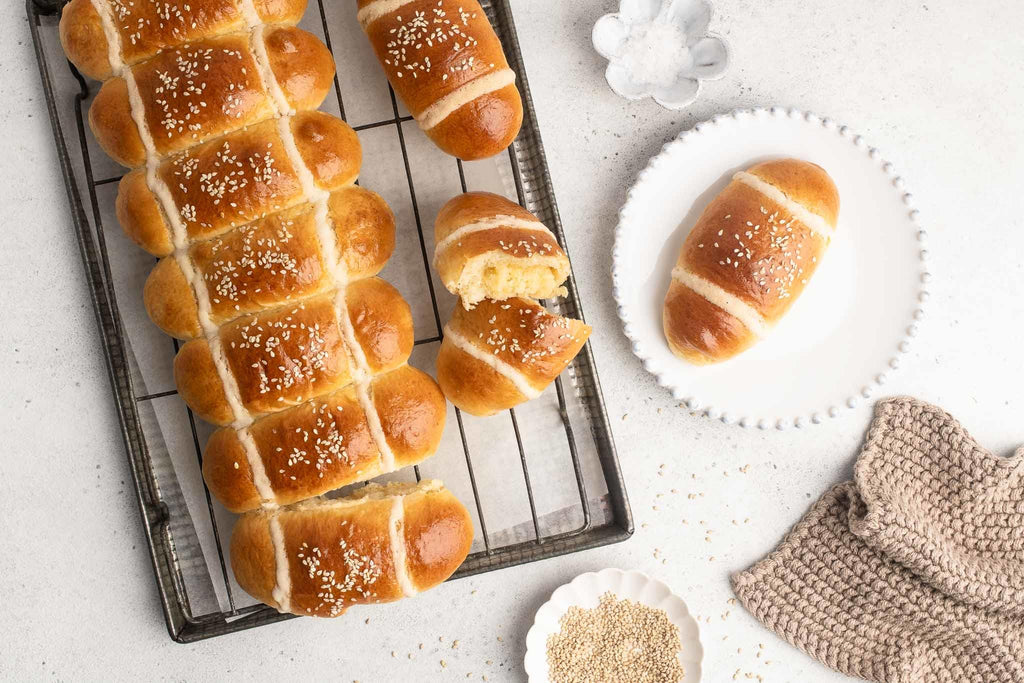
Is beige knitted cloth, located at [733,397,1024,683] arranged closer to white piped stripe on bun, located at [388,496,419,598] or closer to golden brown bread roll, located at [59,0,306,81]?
white piped stripe on bun, located at [388,496,419,598]

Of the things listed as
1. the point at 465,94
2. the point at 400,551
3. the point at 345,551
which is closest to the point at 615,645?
the point at 400,551

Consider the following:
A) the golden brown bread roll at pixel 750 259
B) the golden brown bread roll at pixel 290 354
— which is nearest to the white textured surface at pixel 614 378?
the golden brown bread roll at pixel 750 259

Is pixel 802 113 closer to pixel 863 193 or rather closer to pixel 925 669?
pixel 863 193

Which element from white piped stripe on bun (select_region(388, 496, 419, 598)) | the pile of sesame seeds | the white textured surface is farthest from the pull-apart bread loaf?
the pile of sesame seeds

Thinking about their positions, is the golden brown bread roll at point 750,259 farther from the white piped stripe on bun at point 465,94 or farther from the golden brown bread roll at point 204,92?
the golden brown bread roll at point 204,92

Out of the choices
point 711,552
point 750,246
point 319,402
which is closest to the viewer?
point 319,402

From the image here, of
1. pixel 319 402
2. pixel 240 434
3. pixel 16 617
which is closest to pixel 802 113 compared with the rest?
pixel 319 402
